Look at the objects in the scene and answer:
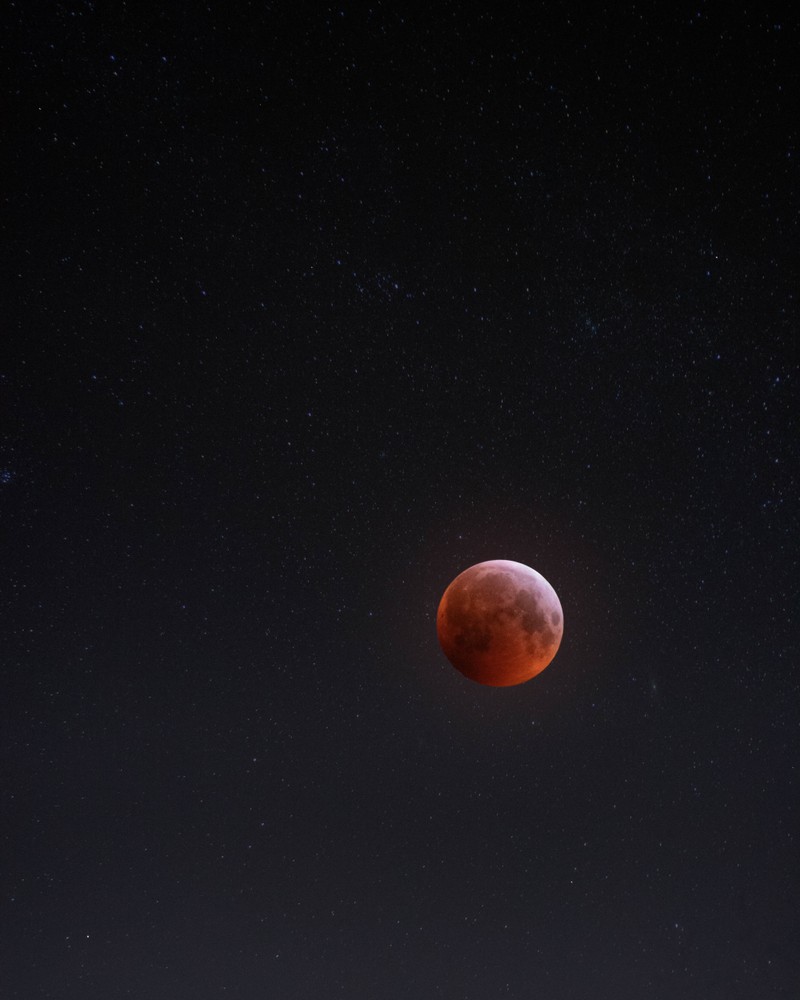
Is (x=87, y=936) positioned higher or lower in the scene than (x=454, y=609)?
lower

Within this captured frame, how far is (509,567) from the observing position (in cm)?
410

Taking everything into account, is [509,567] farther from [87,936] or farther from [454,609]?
[87,936]

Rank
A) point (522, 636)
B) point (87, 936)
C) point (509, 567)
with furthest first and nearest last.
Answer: point (87, 936) → point (509, 567) → point (522, 636)

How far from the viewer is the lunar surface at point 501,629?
377cm

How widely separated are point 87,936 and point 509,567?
4.12m

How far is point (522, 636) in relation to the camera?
148 inches

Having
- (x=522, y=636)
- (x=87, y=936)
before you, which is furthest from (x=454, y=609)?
(x=87, y=936)

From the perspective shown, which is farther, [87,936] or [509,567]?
[87,936]

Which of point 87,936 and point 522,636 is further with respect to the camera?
point 87,936

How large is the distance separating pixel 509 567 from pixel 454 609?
448 millimetres

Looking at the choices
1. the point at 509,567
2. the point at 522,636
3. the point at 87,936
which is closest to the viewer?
the point at 522,636

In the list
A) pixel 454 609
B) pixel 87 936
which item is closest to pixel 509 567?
pixel 454 609

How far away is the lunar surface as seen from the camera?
12.4 feet

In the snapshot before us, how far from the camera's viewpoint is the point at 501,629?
3777 millimetres
